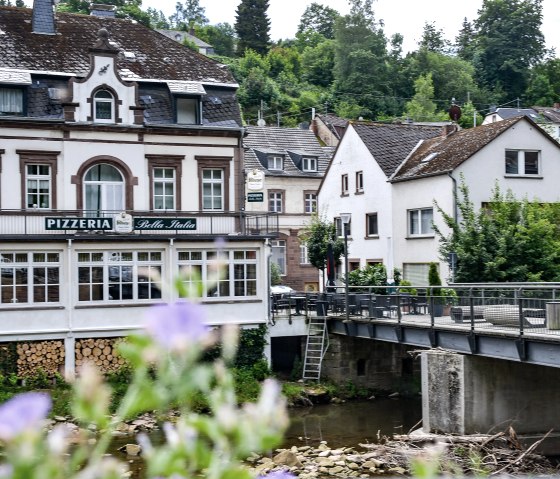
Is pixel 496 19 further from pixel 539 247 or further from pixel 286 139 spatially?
pixel 539 247

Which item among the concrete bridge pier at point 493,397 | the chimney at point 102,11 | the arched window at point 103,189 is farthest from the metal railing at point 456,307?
the chimney at point 102,11

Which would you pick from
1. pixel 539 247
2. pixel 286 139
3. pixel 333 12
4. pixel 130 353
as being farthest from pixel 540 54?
pixel 130 353

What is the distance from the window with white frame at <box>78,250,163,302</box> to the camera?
1206 inches

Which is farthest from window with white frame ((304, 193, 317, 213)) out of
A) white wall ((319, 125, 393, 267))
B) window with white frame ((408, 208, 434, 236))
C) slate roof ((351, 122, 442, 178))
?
window with white frame ((408, 208, 434, 236))

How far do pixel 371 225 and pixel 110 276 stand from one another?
17.6m

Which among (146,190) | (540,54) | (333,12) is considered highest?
(333,12)

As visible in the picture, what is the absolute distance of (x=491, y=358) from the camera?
24.2 m

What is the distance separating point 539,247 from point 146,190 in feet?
45.0

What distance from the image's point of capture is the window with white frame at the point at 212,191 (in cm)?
3388

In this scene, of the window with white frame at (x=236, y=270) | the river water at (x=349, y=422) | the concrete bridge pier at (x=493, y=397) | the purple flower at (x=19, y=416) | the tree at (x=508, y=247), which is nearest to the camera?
the purple flower at (x=19, y=416)

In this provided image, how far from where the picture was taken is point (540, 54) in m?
118

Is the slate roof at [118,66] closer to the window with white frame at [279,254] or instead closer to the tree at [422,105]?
the window with white frame at [279,254]

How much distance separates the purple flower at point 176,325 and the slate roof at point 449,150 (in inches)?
1479

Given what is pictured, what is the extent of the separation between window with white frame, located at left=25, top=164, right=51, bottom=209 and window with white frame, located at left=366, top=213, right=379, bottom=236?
18.1 meters
